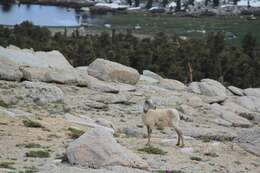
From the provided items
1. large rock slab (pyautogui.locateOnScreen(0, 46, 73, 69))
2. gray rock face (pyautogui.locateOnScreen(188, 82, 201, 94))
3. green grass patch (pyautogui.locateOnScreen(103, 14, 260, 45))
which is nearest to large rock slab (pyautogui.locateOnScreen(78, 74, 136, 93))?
large rock slab (pyautogui.locateOnScreen(0, 46, 73, 69))

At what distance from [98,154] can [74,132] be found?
5.77 metres

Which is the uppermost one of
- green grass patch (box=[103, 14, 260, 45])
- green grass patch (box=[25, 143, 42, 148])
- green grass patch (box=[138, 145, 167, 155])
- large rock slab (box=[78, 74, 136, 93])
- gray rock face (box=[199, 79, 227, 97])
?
green grass patch (box=[25, 143, 42, 148])

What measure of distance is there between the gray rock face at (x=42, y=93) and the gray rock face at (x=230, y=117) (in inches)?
371

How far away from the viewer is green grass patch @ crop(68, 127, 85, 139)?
2062 centimetres

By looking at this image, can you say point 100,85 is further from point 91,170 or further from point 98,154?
point 91,170

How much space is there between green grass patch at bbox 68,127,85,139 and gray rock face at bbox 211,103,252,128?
13048 millimetres

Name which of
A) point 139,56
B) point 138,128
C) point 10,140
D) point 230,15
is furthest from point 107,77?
point 230,15

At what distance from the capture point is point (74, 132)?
69.9 feet

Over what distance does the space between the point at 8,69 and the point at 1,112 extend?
32.5 feet

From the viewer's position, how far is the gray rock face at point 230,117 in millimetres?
32938

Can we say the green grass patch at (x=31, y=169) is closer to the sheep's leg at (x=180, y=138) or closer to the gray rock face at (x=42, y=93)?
the sheep's leg at (x=180, y=138)

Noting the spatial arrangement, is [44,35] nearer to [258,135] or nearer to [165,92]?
[165,92]

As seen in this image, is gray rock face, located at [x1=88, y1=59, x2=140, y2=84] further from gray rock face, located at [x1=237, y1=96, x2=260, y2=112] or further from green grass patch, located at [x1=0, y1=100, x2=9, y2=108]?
green grass patch, located at [x1=0, y1=100, x2=9, y2=108]

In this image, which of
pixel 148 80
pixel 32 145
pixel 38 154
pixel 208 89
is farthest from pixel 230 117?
pixel 38 154
